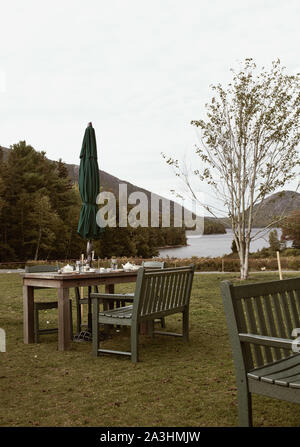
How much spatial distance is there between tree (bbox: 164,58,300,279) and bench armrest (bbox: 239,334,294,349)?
46.3ft

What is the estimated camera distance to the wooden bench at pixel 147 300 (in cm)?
520

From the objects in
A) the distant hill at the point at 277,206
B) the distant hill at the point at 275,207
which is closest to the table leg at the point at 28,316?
the distant hill at the point at 275,207

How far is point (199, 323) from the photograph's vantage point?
7.87 m

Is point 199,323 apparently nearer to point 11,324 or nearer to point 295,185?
point 11,324

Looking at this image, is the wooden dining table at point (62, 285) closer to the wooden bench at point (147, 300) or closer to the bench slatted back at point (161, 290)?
the wooden bench at point (147, 300)

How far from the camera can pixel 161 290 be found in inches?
223

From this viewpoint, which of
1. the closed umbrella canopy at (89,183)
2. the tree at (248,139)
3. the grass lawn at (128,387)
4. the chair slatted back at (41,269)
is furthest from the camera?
the tree at (248,139)

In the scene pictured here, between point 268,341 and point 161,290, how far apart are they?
3.08 metres

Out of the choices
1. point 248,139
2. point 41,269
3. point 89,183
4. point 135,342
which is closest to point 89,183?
point 89,183

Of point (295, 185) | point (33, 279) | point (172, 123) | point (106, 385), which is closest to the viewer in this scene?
point (106, 385)

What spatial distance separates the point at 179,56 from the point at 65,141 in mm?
39008

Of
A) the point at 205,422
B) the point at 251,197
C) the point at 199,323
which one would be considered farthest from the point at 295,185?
the point at 205,422

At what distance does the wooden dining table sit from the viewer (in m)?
5.79

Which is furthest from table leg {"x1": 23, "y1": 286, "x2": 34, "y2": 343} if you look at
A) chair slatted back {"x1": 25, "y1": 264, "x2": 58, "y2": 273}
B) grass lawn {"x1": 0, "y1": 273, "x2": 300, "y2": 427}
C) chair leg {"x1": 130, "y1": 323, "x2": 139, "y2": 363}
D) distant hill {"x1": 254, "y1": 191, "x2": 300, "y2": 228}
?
distant hill {"x1": 254, "y1": 191, "x2": 300, "y2": 228}
